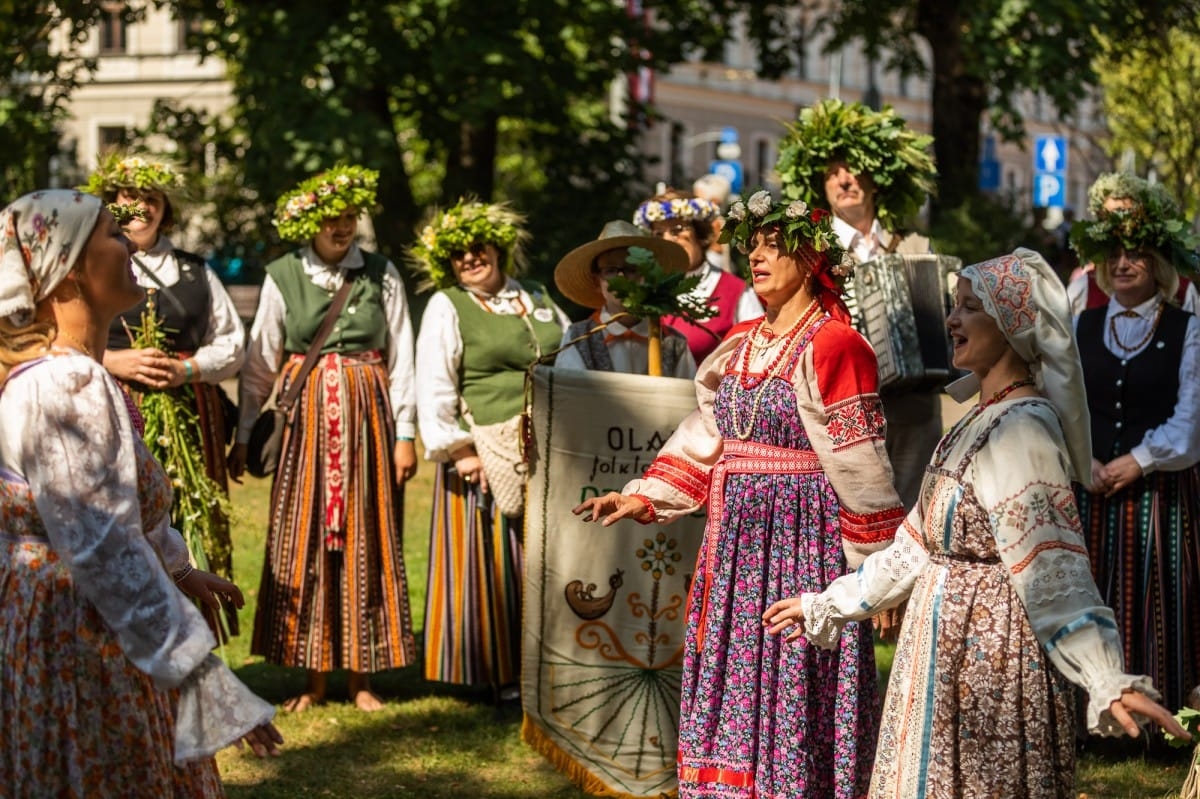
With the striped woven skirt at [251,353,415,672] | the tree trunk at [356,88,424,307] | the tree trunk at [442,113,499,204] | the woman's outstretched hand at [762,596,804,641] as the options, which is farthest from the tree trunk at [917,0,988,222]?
the woman's outstretched hand at [762,596,804,641]

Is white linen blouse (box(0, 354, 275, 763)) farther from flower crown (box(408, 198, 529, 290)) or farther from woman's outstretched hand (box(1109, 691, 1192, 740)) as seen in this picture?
flower crown (box(408, 198, 529, 290))

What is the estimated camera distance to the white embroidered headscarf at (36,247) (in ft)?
A: 11.1

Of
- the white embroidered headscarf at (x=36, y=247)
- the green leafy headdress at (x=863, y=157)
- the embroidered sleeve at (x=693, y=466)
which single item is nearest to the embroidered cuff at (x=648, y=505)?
the embroidered sleeve at (x=693, y=466)

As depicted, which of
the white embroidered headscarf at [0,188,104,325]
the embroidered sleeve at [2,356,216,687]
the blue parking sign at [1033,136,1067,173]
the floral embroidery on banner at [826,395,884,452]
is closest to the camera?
the embroidered sleeve at [2,356,216,687]

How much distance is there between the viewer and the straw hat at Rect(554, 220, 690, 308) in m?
6.35

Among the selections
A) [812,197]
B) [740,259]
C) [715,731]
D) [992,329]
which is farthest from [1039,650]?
[740,259]

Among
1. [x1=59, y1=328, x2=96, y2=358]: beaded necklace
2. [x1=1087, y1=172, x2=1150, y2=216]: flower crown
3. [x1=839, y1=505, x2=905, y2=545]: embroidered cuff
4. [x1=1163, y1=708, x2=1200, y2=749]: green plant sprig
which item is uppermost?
[x1=1087, y1=172, x2=1150, y2=216]: flower crown

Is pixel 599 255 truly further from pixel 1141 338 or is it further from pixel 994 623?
pixel 994 623

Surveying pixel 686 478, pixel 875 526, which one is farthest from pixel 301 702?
pixel 875 526

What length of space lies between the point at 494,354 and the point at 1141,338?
2.52 meters

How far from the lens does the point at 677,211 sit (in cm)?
698

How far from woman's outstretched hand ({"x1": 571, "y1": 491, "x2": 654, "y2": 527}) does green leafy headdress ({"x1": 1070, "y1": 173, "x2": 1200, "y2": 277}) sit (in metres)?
2.51

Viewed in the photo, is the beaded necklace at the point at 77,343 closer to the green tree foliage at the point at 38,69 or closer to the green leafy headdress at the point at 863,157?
the green leafy headdress at the point at 863,157

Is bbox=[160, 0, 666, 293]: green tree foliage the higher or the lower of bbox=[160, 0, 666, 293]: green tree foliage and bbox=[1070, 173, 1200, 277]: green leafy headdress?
the higher
